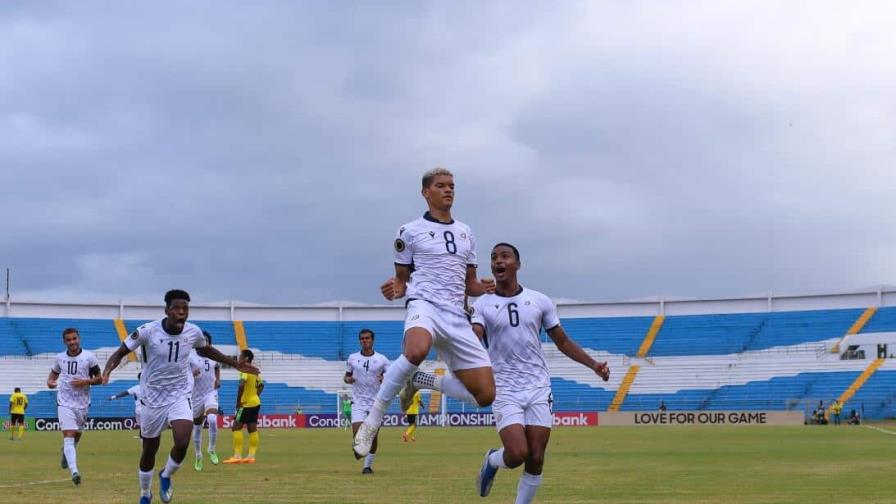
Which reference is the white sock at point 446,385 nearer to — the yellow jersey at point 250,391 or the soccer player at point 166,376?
the soccer player at point 166,376

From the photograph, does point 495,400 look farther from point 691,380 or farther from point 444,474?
point 691,380

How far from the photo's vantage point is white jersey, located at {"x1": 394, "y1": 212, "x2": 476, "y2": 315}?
36.8 ft

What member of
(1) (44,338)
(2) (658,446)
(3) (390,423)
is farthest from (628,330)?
(2) (658,446)

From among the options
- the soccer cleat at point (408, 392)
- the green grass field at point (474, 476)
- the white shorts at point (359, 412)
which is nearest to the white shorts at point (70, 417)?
the green grass field at point (474, 476)

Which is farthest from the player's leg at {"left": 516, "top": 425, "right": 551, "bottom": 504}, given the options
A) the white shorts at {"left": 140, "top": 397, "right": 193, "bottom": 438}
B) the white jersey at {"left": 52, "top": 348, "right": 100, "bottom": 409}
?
the white jersey at {"left": 52, "top": 348, "right": 100, "bottom": 409}

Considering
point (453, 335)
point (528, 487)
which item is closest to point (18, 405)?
point (528, 487)

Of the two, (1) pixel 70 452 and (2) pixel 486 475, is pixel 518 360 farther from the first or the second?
(1) pixel 70 452

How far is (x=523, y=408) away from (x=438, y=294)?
1.63 m

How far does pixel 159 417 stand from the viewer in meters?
14.1

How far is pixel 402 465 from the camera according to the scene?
24.3 m

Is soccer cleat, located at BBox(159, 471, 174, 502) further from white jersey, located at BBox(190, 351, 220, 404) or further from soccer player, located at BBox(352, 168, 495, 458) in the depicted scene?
white jersey, located at BBox(190, 351, 220, 404)

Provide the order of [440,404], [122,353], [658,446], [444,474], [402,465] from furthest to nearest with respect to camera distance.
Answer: [440,404] → [658,446] → [402,465] → [444,474] → [122,353]

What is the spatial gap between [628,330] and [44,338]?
4344cm

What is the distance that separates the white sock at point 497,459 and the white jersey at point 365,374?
11.7m
